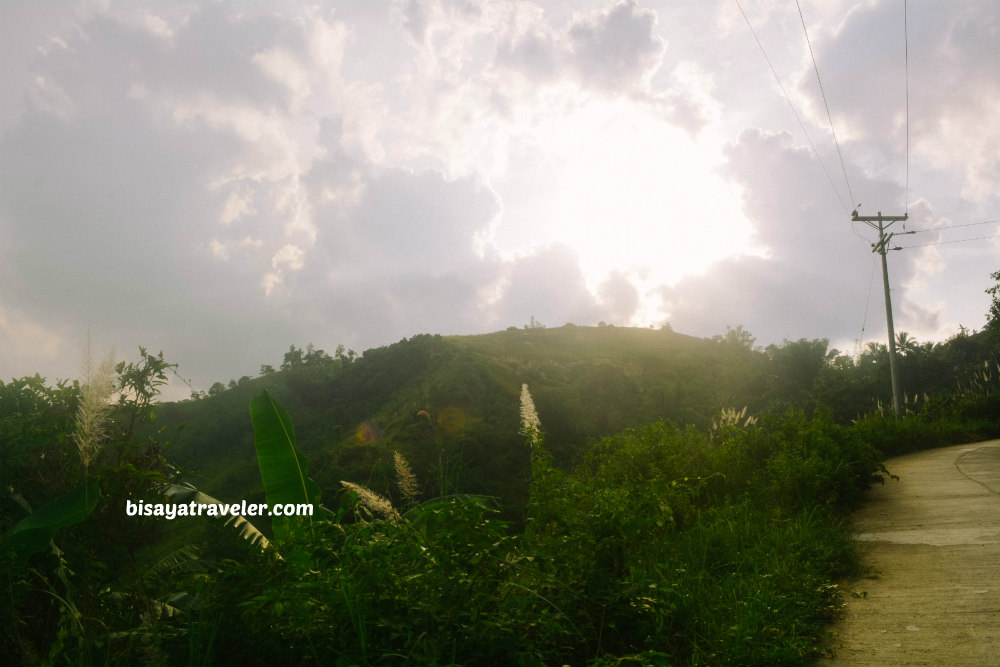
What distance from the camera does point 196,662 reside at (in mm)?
2273

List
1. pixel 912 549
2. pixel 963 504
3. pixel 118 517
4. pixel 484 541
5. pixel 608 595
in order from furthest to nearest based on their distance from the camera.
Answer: pixel 963 504
pixel 912 549
pixel 118 517
pixel 608 595
pixel 484 541

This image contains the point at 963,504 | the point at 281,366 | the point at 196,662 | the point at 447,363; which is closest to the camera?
the point at 196,662

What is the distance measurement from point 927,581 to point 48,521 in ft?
18.9

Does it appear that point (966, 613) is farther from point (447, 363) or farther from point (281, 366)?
point (281, 366)

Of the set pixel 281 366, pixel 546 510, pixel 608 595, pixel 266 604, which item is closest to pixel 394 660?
pixel 266 604

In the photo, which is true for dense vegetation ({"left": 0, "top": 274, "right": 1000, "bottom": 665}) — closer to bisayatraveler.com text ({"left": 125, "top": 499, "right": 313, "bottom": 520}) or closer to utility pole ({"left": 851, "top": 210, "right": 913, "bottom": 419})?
bisayatraveler.com text ({"left": 125, "top": 499, "right": 313, "bottom": 520})

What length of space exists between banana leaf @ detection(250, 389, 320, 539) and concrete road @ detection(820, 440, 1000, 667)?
156 inches

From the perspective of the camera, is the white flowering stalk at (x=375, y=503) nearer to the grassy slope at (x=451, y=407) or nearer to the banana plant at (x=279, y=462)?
the banana plant at (x=279, y=462)

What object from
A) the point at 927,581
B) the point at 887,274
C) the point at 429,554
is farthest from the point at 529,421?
the point at 887,274

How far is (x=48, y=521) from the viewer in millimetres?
2971

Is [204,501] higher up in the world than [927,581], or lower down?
higher up

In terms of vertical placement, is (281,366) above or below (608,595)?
above

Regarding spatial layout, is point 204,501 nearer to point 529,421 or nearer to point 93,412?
point 93,412

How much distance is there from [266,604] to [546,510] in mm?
2467
